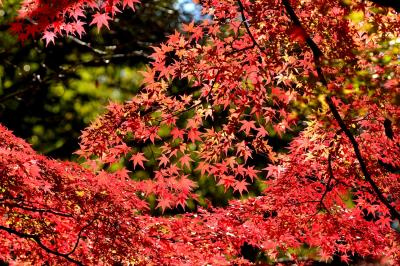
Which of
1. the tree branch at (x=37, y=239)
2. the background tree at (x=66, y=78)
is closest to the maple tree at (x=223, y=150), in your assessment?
the tree branch at (x=37, y=239)

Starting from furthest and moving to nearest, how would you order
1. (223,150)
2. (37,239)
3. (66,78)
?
(66,78)
(223,150)
(37,239)

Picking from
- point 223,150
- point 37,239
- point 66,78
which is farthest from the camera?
point 66,78

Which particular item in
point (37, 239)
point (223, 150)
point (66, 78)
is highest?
point (66, 78)

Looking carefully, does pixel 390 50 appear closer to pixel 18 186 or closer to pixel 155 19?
pixel 18 186

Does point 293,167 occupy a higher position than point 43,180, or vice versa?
point 293,167

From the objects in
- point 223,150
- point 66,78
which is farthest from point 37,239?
point 66,78

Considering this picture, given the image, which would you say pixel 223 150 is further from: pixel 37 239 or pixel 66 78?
pixel 66 78

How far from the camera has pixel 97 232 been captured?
4348 mm

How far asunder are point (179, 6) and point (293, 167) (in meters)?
8.04

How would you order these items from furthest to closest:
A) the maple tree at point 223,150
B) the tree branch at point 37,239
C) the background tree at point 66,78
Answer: the background tree at point 66,78 → the tree branch at point 37,239 → the maple tree at point 223,150

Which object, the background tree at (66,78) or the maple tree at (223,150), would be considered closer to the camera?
the maple tree at (223,150)

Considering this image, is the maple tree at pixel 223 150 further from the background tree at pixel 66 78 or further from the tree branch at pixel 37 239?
the background tree at pixel 66 78

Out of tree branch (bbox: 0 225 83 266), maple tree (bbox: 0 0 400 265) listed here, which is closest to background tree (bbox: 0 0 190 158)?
maple tree (bbox: 0 0 400 265)

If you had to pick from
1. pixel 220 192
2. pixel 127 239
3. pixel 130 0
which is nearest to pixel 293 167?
pixel 127 239
